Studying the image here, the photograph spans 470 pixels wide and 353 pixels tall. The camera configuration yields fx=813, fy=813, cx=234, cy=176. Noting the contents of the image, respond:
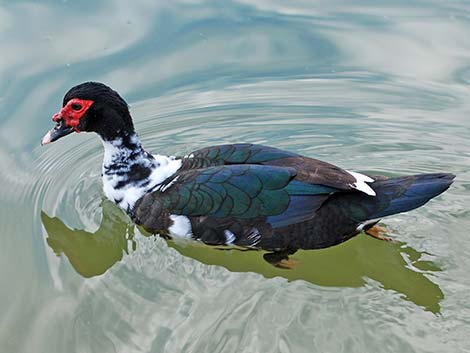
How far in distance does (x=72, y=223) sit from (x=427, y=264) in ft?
7.84

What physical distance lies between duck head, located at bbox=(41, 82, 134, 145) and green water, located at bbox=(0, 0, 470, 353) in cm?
64

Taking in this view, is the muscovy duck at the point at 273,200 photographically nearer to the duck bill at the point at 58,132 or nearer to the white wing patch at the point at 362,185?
the white wing patch at the point at 362,185

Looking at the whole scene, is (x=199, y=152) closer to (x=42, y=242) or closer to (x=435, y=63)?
(x=42, y=242)

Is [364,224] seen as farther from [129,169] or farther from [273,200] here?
[129,169]

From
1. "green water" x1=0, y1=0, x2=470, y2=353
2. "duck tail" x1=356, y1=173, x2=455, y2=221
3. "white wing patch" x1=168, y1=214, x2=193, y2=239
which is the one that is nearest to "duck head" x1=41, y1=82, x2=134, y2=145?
"green water" x1=0, y1=0, x2=470, y2=353

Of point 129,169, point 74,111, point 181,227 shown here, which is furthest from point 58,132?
point 181,227

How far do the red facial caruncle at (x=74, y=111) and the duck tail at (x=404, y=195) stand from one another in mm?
1904

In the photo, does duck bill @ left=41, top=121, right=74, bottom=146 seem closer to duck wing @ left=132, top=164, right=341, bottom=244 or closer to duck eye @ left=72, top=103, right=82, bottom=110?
duck eye @ left=72, top=103, right=82, bottom=110

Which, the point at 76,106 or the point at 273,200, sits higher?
the point at 76,106

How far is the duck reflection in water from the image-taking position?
4922 millimetres

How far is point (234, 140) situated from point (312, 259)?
5.04ft

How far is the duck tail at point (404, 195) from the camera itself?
4.79 m

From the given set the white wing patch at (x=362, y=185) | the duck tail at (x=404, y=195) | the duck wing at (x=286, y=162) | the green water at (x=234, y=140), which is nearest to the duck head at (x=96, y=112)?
the duck wing at (x=286, y=162)

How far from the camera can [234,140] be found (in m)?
6.40
